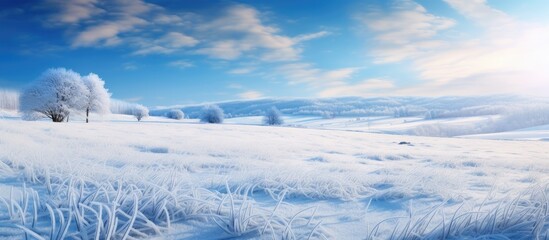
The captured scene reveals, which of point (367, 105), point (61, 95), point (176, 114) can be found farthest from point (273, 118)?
point (367, 105)

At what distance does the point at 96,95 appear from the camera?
30156 mm

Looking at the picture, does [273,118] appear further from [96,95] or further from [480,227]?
[480,227]

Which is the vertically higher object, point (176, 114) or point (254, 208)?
point (176, 114)

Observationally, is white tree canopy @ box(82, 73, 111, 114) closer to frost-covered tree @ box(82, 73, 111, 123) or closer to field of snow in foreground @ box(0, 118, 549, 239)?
frost-covered tree @ box(82, 73, 111, 123)

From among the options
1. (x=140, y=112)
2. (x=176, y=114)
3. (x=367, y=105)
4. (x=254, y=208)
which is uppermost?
(x=367, y=105)

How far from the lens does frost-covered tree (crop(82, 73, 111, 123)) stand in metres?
30.0

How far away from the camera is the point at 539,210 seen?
250 cm

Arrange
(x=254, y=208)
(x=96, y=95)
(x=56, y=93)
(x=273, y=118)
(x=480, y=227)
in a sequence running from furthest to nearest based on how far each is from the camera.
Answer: (x=273, y=118) < (x=96, y=95) < (x=56, y=93) < (x=254, y=208) < (x=480, y=227)

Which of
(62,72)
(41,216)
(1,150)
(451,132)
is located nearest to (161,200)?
(41,216)

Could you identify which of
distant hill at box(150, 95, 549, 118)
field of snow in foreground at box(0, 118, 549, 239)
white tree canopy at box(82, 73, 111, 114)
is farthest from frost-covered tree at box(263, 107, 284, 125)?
field of snow in foreground at box(0, 118, 549, 239)

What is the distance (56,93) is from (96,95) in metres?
3.41

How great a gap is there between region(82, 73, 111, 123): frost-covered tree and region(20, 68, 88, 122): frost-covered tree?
59.2 inches

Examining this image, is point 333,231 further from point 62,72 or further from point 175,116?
point 175,116

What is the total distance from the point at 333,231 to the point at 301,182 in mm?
1266
